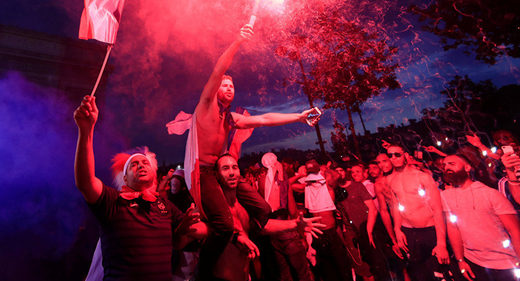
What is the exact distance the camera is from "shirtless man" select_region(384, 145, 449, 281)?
3.73 m

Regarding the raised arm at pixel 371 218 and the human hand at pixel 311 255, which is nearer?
the raised arm at pixel 371 218

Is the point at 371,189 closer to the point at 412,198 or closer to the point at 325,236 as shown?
the point at 412,198

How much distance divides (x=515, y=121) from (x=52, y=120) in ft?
54.9

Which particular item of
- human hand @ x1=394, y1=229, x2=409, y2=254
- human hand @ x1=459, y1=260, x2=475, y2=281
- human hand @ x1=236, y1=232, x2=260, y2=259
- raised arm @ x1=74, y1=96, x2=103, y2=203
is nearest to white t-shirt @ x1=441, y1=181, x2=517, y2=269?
human hand @ x1=459, y1=260, x2=475, y2=281

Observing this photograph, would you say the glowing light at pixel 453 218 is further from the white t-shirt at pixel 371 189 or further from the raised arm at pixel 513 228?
the white t-shirt at pixel 371 189

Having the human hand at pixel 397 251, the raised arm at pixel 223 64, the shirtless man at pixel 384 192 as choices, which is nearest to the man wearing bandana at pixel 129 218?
the raised arm at pixel 223 64

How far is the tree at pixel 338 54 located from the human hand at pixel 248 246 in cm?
515

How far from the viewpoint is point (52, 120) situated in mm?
6918

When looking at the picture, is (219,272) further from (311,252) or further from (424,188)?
(424,188)

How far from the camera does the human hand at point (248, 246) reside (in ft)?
8.13

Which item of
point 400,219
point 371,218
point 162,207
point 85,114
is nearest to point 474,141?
point 400,219

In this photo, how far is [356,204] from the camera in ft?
17.4

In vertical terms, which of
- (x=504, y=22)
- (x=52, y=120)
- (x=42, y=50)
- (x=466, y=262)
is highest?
(x=42, y=50)

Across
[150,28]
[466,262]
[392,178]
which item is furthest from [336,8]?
[466,262]
